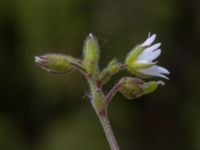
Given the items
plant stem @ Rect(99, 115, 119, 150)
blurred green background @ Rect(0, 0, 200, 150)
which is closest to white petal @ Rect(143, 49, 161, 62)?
plant stem @ Rect(99, 115, 119, 150)

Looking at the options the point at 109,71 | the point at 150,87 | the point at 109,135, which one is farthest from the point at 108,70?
the point at 109,135

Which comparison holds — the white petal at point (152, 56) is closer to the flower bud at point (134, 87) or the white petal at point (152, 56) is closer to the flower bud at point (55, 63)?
the flower bud at point (134, 87)

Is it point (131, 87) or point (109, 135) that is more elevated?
point (131, 87)

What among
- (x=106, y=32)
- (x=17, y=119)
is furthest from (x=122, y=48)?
(x=17, y=119)

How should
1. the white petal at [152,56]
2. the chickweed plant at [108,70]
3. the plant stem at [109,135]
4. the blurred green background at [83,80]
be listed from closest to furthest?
1. the plant stem at [109,135]
2. the chickweed plant at [108,70]
3. the white petal at [152,56]
4. the blurred green background at [83,80]

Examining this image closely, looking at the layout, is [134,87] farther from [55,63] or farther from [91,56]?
[55,63]

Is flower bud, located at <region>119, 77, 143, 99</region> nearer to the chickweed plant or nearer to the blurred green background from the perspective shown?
the chickweed plant

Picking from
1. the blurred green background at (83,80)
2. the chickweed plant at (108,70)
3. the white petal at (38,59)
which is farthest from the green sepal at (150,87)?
the blurred green background at (83,80)

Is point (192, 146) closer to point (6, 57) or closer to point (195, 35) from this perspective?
point (195, 35)
